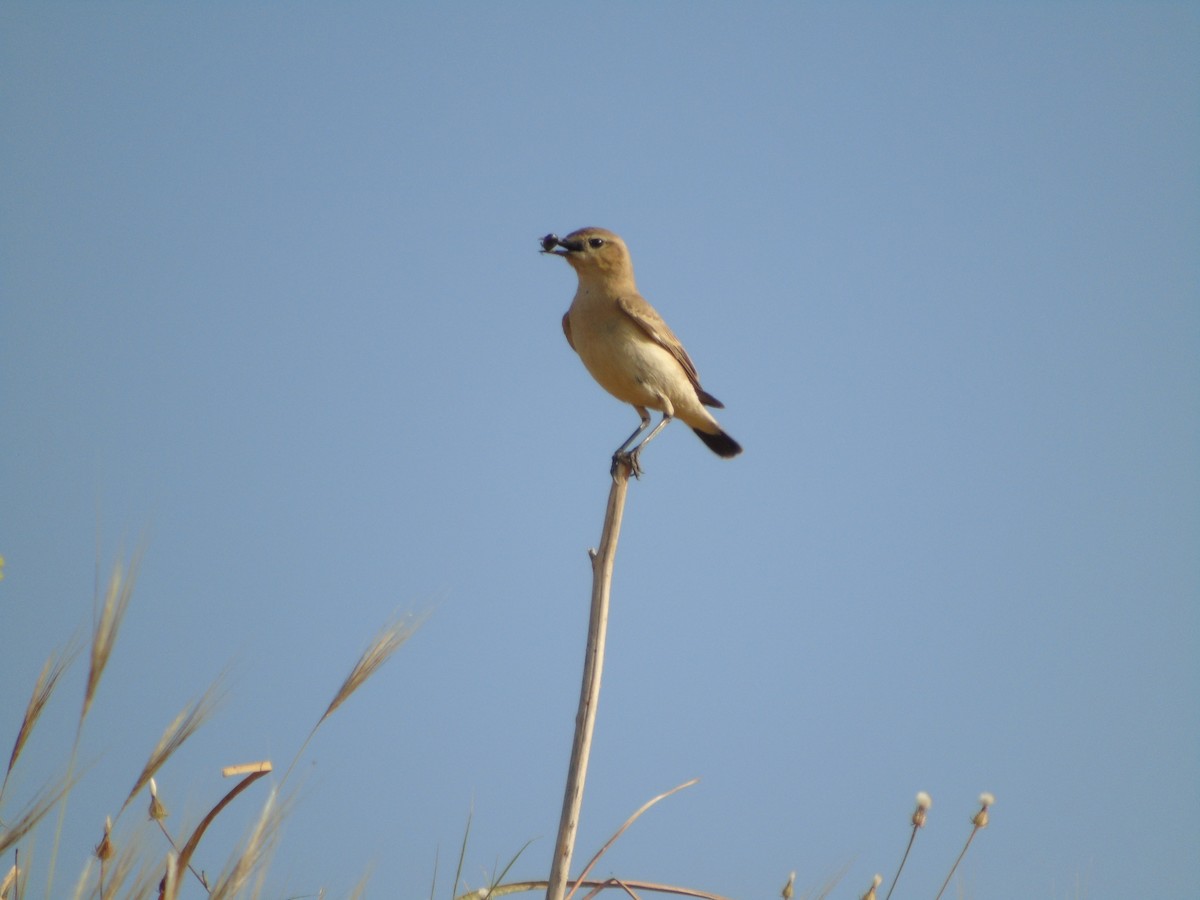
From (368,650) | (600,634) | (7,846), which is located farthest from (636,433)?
(7,846)


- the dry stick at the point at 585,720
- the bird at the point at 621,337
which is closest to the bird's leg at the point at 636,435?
the bird at the point at 621,337

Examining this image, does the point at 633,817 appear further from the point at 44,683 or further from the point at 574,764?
the point at 44,683

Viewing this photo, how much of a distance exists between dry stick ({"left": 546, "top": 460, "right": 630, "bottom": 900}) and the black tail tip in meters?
4.98

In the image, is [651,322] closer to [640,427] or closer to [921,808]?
[640,427]

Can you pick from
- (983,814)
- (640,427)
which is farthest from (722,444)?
(983,814)

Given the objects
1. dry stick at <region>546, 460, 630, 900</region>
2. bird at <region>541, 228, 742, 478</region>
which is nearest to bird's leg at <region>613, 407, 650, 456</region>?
bird at <region>541, 228, 742, 478</region>

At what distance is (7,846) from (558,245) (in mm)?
5576

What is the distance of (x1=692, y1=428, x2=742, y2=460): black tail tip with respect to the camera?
8.52 meters

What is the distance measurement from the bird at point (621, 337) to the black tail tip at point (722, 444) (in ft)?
2.37

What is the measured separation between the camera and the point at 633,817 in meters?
3.44

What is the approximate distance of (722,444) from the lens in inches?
337

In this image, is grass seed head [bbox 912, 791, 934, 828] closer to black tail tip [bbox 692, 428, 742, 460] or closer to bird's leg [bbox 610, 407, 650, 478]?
bird's leg [bbox 610, 407, 650, 478]

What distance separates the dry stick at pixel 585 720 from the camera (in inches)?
121

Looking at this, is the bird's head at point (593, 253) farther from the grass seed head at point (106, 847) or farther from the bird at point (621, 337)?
the grass seed head at point (106, 847)
